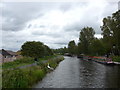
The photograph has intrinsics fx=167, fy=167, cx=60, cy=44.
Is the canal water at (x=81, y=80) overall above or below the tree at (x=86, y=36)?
below

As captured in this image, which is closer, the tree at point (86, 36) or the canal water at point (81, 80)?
the canal water at point (81, 80)

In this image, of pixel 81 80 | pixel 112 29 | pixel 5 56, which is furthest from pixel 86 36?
pixel 81 80

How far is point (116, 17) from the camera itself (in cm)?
5116

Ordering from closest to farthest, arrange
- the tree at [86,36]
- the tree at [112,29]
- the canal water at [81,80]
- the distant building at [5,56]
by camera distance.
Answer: the canal water at [81,80] → the distant building at [5,56] → the tree at [112,29] → the tree at [86,36]

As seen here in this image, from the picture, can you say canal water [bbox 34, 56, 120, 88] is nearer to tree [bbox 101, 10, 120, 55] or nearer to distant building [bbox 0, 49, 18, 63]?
distant building [bbox 0, 49, 18, 63]

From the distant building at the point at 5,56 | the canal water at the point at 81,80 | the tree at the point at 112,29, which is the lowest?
the canal water at the point at 81,80

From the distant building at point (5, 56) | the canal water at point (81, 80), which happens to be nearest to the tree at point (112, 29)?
the canal water at point (81, 80)

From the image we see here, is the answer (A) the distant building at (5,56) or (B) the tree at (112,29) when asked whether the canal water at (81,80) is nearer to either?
(A) the distant building at (5,56)

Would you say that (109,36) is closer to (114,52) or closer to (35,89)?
(114,52)

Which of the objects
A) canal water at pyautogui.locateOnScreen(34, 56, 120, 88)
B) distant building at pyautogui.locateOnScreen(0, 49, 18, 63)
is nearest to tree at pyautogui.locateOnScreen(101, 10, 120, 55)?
canal water at pyautogui.locateOnScreen(34, 56, 120, 88)

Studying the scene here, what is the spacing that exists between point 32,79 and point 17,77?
11.4ft

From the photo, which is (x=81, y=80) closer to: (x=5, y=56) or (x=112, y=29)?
(x=112, y=29)

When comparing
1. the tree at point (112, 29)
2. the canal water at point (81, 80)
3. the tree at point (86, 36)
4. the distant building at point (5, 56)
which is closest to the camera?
the canal water at point (81, 80)

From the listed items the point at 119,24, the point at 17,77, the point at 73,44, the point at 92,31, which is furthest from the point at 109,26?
the point at 73,44
